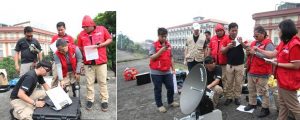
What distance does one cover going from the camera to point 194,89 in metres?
3.02

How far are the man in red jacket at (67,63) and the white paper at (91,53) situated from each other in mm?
147

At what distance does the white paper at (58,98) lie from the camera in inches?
128

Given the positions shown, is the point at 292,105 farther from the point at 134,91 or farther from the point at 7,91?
the point at 7,91

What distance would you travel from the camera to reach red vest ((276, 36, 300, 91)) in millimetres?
2779

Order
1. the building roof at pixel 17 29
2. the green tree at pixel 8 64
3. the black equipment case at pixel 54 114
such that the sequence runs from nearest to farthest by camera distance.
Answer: the black equipment case at pixel 54 114
the building roof at pixel 17 29
the green tree at pixel 8 64

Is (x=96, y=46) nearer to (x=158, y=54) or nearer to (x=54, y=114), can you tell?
(x=158, y=54)

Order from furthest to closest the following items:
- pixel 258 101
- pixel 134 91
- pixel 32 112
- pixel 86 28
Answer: pixel 134 91 < pixel 258 101 < pixel 86 28 < pixel 32 112

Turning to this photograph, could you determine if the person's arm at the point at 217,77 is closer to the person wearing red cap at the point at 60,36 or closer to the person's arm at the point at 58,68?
the person's arm at the point at 58,68

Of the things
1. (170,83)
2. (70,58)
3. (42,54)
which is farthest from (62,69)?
(170,83)

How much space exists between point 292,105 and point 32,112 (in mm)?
3420

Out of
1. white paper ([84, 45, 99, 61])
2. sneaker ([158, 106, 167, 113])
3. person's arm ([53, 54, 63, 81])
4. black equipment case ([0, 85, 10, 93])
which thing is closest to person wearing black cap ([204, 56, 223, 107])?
sneaker ([158, 106, 167, 113])

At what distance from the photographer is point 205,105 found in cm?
302

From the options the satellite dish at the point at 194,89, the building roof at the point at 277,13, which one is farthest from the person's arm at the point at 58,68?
the building roof at the point at 277,13

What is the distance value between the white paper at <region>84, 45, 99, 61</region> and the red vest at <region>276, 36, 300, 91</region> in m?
2.72
